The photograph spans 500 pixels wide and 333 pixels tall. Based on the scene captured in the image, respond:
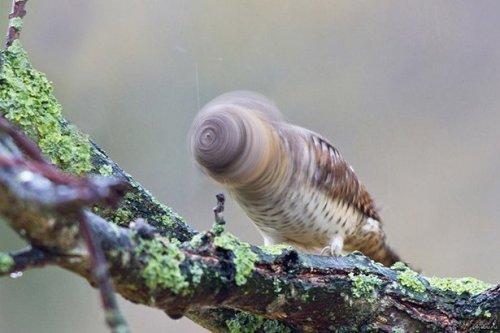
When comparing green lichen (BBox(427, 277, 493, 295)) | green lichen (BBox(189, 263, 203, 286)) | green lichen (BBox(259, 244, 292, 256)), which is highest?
green lichen (BBox(427, 277, 493, 295))

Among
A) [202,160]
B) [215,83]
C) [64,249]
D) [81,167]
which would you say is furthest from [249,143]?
[215,83]

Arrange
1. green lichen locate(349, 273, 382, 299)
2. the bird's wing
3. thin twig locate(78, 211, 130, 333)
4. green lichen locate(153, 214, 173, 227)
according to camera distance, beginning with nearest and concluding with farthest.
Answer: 1. thin twig locate(78, 211, 130, 333)
2. green lichen locate(349, 273, 382, 299)
3. green lichen locate(153, 214, 173, 227)
4. the bird's wing

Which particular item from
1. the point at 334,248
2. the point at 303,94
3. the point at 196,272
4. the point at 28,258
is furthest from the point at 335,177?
the point at 303,94

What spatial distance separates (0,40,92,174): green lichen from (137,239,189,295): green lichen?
54 cm

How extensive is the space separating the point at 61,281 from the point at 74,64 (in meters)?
1.11

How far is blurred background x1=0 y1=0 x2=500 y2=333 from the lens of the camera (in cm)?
361

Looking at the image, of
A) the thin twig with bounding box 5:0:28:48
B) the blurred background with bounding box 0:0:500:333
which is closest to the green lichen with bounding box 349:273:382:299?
the thin twig with bounding box 5:0:28:48

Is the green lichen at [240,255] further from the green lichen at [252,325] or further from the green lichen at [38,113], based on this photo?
the green lichen at [38,113]

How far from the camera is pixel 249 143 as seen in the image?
4.66 feet

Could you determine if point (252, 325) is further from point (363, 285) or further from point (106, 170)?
point (106, 170)

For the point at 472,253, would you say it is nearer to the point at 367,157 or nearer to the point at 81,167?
the point at 367,157

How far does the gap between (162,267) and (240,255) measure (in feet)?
0.62

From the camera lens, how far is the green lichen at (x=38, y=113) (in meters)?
1.38

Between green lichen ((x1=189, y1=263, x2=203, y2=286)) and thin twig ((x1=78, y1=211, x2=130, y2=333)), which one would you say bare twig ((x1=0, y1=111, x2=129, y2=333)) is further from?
green lichen ((x1=189, y1=263, x2=203, y2=286))
